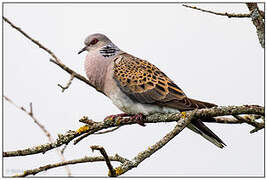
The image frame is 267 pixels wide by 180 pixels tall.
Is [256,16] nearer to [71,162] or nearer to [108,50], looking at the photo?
[71,162]

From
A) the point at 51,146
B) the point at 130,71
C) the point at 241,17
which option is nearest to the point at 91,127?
the point at 51,146

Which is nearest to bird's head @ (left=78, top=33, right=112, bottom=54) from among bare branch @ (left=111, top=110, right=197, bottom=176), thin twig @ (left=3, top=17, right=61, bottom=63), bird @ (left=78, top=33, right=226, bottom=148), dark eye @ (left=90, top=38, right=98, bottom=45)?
dark eye @ (left=90, top=38, right=98, bottom=45)

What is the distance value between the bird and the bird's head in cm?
12

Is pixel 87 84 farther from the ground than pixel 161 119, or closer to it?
farther from the ground

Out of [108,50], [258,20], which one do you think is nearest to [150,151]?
[258,20]

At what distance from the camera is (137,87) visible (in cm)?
452

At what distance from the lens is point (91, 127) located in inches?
137

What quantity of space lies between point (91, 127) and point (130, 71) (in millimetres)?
1342

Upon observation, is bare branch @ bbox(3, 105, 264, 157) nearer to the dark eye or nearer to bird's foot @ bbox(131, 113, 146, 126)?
bird's foot @ bbox(131, 113, 146, 126)

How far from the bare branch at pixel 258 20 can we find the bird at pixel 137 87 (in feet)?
3.16

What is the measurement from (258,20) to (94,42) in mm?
2677

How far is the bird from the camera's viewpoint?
413cm

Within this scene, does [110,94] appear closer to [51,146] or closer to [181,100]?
[181,100]

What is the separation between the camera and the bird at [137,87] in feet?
→ 13.6
